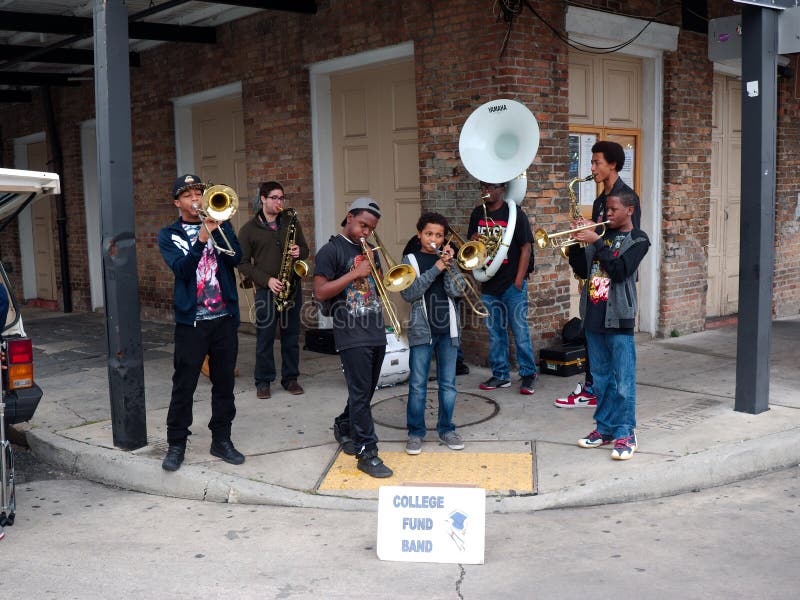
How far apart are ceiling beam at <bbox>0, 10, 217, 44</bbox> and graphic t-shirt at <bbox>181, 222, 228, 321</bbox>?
552cm

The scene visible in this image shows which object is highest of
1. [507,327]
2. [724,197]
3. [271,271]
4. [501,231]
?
[724,197]

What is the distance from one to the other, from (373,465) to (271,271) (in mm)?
2569

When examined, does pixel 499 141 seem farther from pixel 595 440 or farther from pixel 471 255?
pixel 595 440

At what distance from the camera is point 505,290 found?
718cm

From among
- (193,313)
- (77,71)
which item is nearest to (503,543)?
(193,313)

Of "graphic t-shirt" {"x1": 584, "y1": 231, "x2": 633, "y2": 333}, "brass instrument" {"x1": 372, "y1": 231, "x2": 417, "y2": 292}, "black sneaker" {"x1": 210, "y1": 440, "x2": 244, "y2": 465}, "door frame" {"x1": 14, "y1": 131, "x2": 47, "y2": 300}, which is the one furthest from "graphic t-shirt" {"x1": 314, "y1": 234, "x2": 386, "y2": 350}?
"door frame" {"x1": 14, "y1": 131, "x2": 47, "y2": 300}

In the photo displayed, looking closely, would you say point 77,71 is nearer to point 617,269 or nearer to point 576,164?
point 576,164

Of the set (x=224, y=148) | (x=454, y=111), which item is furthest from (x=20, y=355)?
(x=224, y=148)

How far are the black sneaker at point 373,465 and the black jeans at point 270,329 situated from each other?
2.20 meters

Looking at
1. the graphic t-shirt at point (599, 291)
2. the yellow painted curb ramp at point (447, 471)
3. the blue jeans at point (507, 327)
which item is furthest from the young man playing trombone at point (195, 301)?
the blue jeans at point (507, 327)

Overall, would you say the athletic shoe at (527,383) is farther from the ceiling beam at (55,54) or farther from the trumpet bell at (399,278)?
the ceiling beam at (55,54)

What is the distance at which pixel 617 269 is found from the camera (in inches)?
205

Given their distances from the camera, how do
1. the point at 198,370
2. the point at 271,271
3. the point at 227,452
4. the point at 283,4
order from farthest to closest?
the point at 283,4 → the point at 271,271 → the point at 227,452 → the point at 198,370

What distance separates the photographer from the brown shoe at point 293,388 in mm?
7430
